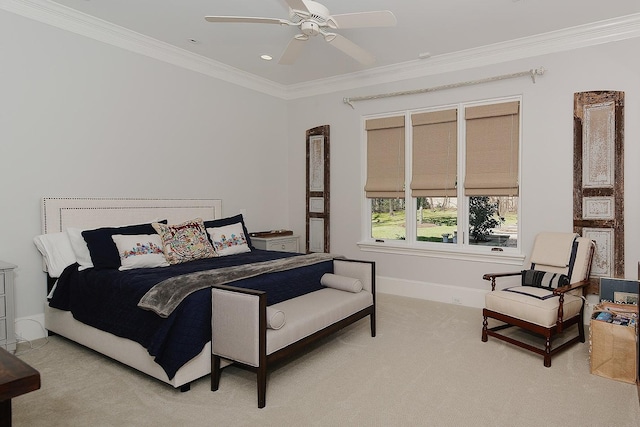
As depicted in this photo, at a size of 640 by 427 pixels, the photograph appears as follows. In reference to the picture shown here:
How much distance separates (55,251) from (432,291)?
413 centimetres

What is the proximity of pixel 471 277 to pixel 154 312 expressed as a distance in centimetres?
359

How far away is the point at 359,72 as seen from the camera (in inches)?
214

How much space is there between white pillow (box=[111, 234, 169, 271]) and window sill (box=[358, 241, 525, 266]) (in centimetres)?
284

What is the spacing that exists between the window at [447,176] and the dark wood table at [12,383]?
4402 millimetres

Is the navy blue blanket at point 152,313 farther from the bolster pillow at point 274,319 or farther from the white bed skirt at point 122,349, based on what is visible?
the bolster pillow at point 274,319

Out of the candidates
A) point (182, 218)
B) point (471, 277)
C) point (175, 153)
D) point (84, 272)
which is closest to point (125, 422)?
point (84, 272)

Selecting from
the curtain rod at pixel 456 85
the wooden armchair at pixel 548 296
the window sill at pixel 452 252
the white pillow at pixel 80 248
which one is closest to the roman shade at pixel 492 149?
the curtain rod at pixel 456 85

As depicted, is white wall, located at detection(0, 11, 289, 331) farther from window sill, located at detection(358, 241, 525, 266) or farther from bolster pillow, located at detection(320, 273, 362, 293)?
bolster pillow, located at detection(320, 273, 362, 293)

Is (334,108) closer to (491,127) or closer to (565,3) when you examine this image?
(491,127)

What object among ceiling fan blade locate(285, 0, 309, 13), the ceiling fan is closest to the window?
the ceiling fan

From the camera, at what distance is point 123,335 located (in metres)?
2.90

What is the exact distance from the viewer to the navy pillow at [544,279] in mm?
3611

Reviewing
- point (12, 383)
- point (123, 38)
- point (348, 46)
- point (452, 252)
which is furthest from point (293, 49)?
point (12, 383)

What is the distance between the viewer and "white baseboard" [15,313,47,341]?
11.7 feet
